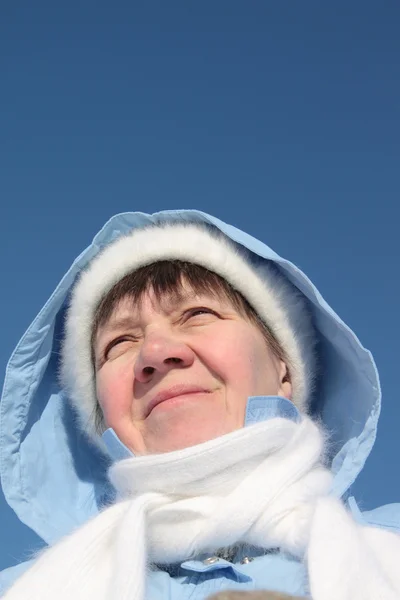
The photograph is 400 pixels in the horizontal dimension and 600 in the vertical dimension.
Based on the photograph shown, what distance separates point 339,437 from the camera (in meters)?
2.69

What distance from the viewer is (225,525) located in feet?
6.01

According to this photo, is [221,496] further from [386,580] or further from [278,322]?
[278,322]

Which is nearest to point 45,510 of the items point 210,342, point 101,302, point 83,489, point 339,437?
point 83,489

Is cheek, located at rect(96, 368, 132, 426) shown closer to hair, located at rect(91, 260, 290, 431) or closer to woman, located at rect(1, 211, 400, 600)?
woman, located at rect(1, 211, 400, 600)

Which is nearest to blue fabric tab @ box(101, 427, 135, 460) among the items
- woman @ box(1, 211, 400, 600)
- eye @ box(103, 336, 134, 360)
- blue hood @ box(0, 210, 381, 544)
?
woman @ box(1, 211, 400, 600)

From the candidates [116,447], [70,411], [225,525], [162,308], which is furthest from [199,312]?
[70,411]

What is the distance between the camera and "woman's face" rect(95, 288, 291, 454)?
2.14m

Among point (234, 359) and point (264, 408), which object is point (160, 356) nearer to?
point (234, 359)

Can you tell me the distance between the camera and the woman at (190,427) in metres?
1.79

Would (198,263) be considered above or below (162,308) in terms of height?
above

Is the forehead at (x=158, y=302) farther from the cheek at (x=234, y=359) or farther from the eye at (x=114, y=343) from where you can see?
the cheek at (x=234, y=359)

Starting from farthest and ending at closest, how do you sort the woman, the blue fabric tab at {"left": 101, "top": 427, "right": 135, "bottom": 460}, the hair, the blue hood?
the blue hood
the hair
the blue fabric tab at {"left": 101, "top": 427, "right": 135, "bottom": 460}
the woman

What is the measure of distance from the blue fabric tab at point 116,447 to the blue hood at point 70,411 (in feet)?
1.38

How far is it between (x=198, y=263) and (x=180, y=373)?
1.77 feet
